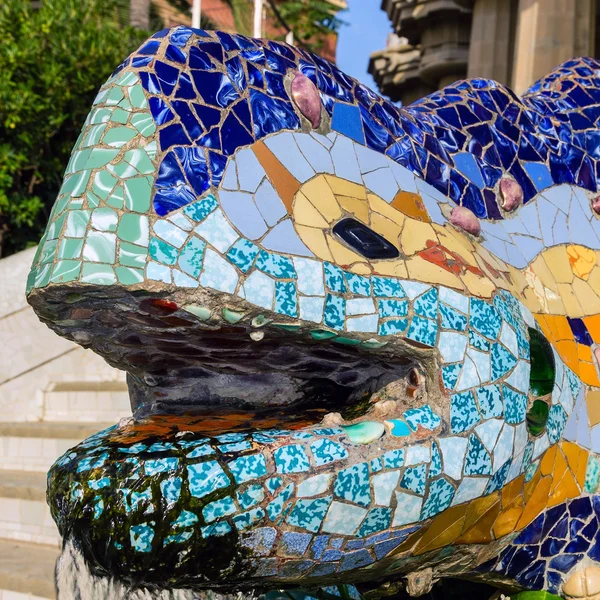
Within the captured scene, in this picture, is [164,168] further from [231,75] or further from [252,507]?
[252,507]

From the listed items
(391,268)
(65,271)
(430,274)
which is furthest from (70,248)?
(430,274)

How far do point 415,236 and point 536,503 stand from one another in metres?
0.87

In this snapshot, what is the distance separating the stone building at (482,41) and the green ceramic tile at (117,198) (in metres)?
8.30

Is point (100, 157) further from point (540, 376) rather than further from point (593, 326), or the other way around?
point (593, 326)

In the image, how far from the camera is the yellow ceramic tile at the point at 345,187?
93.3 inches

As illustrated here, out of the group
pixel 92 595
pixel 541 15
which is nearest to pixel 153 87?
pixel 92 595

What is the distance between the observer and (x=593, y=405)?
119 inches

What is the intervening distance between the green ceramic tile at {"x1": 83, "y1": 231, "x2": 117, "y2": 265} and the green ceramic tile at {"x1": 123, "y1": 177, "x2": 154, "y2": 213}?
78 mm

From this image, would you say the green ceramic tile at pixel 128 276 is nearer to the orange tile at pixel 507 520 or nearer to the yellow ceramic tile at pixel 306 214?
the yellow ceramic tile at pixel 306 214

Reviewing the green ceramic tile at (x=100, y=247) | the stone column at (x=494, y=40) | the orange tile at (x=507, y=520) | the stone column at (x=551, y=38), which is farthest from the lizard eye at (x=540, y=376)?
the stone column at (x=494, y=40)

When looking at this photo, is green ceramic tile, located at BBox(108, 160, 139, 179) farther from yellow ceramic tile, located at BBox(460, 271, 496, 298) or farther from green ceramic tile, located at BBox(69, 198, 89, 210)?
yellow ceramic tile, located at BBox(460, 271, 496, 298)

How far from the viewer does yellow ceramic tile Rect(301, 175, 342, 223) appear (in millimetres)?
2295

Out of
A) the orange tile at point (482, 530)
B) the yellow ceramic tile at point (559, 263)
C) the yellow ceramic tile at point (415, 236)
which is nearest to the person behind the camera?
the yellow ceramic tile at point (415, 236)

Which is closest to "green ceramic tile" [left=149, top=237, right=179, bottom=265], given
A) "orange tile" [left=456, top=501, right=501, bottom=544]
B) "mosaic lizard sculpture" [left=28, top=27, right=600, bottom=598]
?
"mosaic lizard sculpture" [left=28, top=27, right=600, bottom=598]
